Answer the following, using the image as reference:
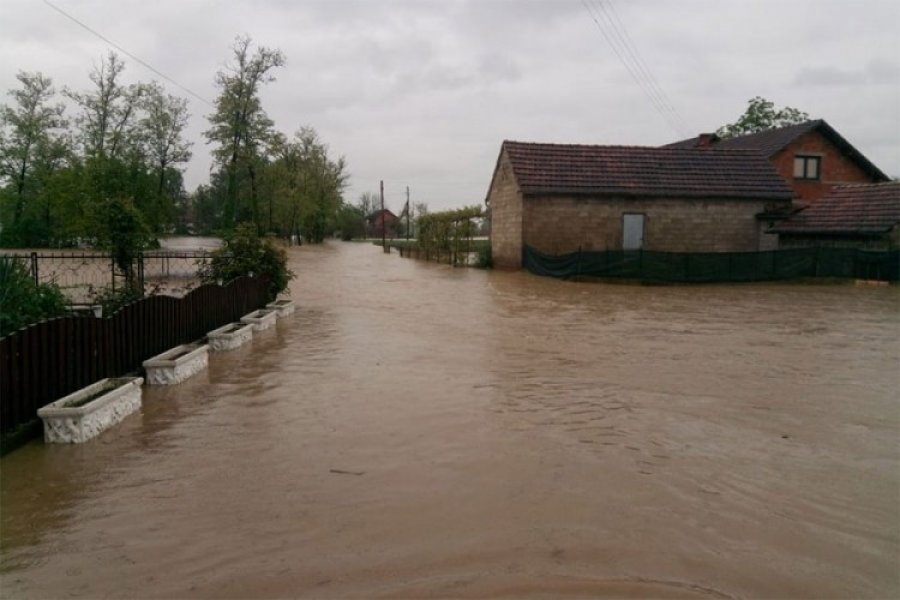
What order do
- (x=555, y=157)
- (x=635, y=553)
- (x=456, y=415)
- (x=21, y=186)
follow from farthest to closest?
1. (x=21, y=186)
2. (x=555, y=157)
3. (x=456, y=415)
4. (x=635, y=553)

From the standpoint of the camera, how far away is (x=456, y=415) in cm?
745

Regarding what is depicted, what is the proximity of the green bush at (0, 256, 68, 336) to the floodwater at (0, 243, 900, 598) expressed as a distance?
68.1 inches

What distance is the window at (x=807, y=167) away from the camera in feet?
123

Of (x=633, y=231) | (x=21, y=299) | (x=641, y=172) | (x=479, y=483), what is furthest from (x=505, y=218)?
(x=479, y=483)

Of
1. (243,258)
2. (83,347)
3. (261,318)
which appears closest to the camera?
(83,347)

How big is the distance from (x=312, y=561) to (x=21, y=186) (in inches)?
2191

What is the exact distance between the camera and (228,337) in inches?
450

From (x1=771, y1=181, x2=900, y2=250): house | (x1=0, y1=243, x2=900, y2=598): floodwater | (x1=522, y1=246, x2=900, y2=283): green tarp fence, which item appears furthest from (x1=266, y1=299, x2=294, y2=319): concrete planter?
(x1=771, y1=181, x2=900, y2=250): house

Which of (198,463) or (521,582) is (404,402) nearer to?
(198,463)

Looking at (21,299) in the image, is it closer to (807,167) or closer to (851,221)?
(851,221)

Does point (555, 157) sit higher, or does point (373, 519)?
point (555, 157)

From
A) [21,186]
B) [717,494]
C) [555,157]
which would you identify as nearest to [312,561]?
[717,494]

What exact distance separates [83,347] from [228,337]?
4.07 meters

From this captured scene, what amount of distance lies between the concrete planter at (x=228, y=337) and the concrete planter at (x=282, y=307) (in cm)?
294
